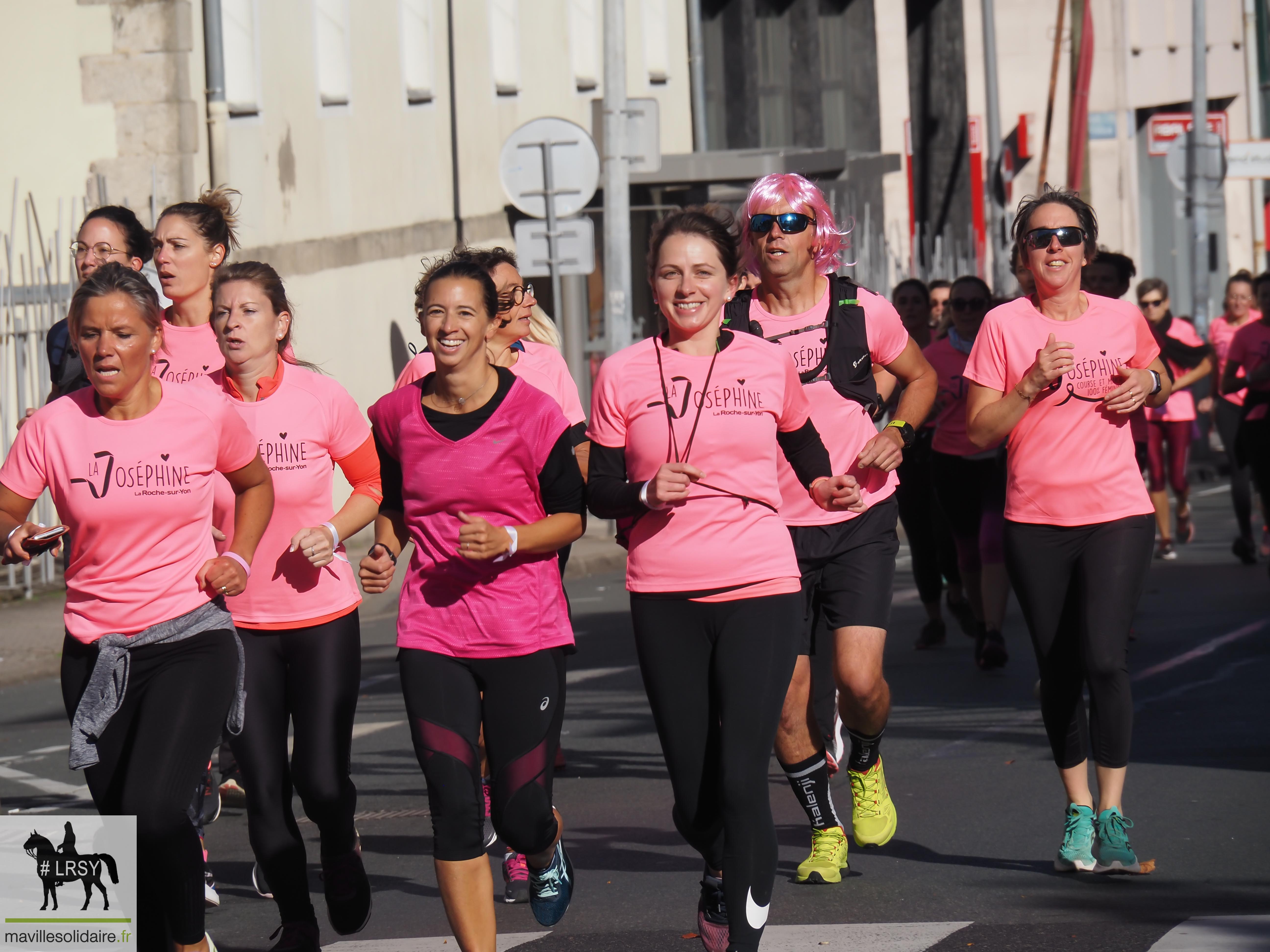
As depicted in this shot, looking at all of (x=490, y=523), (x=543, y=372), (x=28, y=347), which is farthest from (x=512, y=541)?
(x=28, y=347)

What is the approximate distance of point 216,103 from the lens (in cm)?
1598

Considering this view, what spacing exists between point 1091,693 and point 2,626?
842cm

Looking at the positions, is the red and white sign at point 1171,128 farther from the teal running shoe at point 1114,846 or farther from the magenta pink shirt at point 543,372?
the teal running shoe at point 1114,846

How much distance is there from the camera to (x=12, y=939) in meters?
5.24

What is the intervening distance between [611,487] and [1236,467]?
30.9ft

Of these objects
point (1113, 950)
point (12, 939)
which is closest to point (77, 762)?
point (12, 939)

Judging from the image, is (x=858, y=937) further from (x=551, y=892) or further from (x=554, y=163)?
(x=554, y=163)

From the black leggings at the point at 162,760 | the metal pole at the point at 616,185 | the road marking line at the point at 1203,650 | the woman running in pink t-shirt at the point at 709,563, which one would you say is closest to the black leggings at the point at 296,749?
the black leggings at the point at 162,760

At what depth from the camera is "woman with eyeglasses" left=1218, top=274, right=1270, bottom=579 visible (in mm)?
12109

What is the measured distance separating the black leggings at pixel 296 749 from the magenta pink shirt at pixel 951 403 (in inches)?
195

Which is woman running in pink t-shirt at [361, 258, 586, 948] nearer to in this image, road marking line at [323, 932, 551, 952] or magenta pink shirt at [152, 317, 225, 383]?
road marking line at [323, 932, 551, 952]

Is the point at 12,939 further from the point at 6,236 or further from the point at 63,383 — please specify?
the point at 6,236

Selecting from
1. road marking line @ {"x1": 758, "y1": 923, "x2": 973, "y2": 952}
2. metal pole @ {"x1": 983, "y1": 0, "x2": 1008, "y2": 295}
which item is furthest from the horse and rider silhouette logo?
metal pole @ {"x1": 983, "y1": 0, "x2": 1008, "y2": 295}

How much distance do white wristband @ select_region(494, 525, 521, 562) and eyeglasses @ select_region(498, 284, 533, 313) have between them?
4.76ft
